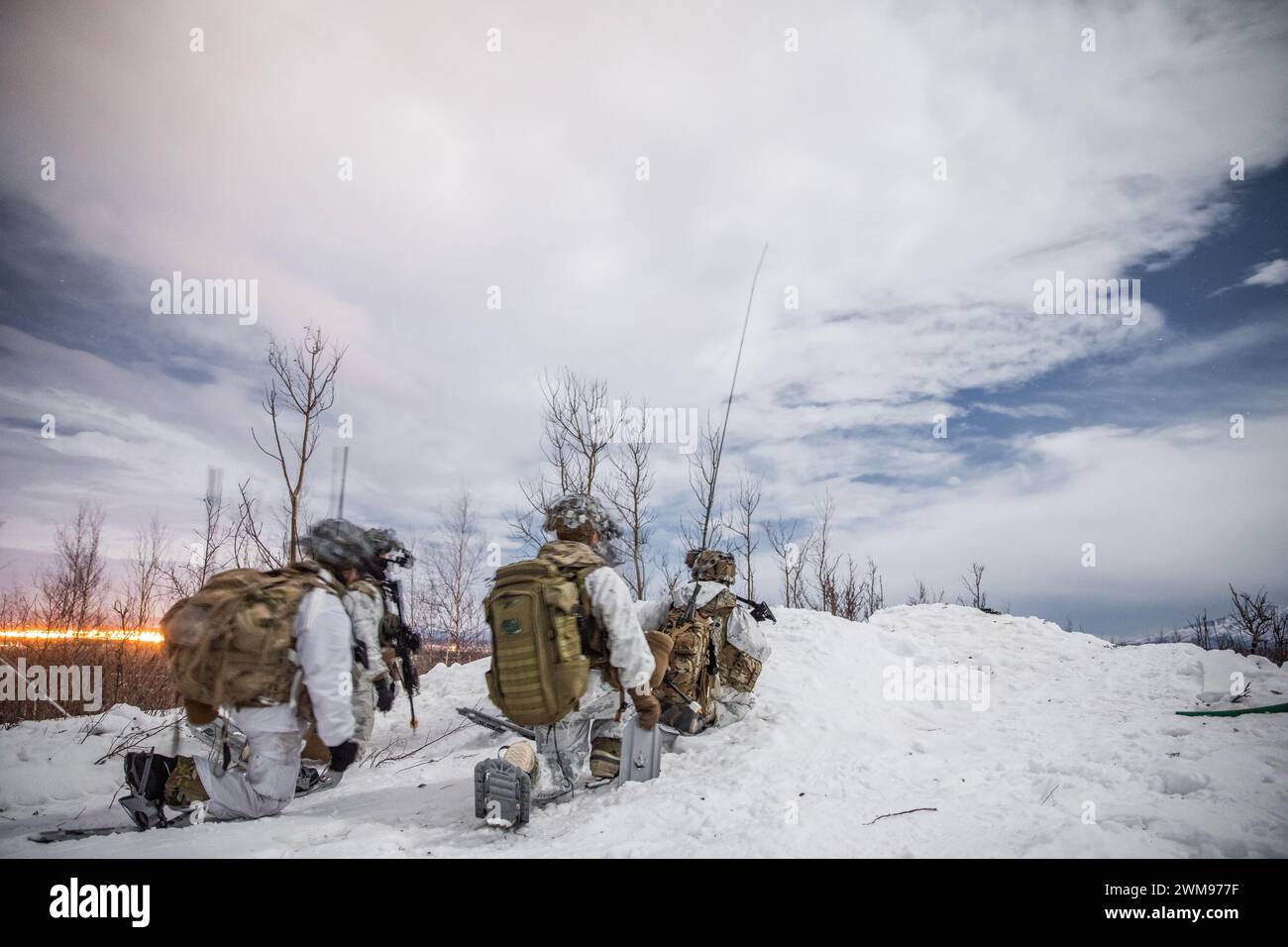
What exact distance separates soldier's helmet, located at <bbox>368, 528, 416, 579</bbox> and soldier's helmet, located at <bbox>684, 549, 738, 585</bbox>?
2802mm

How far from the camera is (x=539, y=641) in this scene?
3785 millimetres

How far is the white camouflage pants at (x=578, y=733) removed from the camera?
4344mm

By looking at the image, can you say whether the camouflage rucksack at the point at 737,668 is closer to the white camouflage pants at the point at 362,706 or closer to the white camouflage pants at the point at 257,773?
the white camouflage pants at the point at 362,706

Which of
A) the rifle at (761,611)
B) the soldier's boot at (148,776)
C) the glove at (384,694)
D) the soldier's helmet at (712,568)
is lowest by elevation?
the soldier's boot at (148,776)

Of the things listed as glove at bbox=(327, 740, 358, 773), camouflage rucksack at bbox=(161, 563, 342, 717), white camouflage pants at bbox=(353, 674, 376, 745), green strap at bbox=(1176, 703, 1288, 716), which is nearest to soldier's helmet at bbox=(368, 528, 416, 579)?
white camouflage pants at bbox=(353, 674, 376, 745)

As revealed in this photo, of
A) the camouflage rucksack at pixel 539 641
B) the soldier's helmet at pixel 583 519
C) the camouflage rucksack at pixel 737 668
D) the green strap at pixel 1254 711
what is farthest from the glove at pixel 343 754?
the green strap at pixel 1254 711

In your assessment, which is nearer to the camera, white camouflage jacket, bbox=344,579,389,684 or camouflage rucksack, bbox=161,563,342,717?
camouflage rucksack, bbox=161,563,342,717

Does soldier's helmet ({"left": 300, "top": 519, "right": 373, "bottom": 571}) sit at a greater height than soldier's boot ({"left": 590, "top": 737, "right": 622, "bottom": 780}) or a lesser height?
greater

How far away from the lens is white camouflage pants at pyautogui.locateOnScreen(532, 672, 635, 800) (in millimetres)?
4344

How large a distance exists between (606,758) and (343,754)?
171 centimetres

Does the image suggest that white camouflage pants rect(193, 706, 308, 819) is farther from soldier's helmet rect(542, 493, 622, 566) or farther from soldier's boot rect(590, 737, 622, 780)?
soldier's helmet rect(542, 493, 622, 566)

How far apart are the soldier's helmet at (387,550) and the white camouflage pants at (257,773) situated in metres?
1.43
